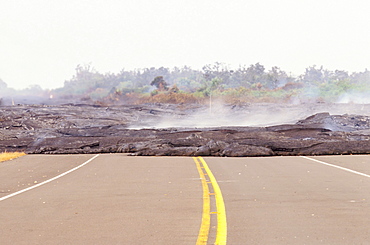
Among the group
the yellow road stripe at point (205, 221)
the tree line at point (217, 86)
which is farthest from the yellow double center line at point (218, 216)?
the tree line at point (217, 86)

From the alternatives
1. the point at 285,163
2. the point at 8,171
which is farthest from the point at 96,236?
the point at 285,163

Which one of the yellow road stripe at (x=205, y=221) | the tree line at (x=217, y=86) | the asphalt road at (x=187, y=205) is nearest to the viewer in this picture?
the yellow road stripe at (x=205, y=221)

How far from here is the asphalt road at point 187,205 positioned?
305 inches

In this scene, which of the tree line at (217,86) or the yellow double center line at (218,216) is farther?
the tree line at (217,86)

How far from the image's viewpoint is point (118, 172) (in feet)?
57.4

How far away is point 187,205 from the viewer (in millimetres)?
10422

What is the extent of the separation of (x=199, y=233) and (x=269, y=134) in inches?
960

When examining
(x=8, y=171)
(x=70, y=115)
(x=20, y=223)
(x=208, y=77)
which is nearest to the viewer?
(x=20, y=223)

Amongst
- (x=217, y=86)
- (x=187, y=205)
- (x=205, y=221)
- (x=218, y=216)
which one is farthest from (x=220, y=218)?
(x=217, y=86)

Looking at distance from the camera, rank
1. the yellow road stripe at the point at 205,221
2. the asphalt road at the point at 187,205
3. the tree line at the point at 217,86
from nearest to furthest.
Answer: the yellow road stripe at the point at 205,221 < the asphalt road at the point at 187,205 < the tree line at the point at 217,86

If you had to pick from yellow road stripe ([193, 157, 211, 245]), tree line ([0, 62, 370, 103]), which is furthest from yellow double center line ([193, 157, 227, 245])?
tree line ([0, 62, 370, 103])

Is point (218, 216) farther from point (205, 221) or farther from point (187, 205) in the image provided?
point (187, 205)

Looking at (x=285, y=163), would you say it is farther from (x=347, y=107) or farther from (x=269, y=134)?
(x=347, y=107)

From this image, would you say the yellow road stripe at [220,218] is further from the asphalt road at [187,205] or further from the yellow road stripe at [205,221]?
the yellow road stripe at [205,221]
